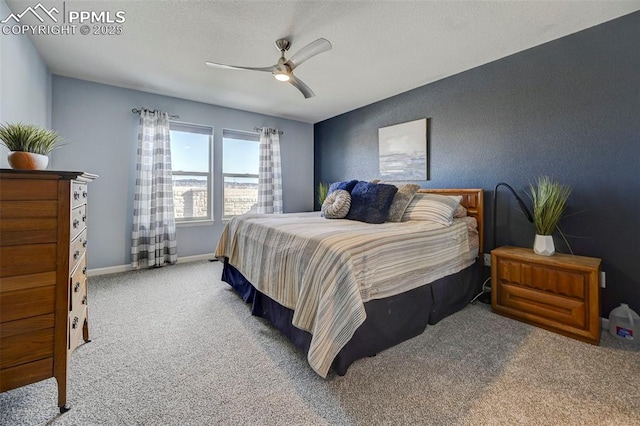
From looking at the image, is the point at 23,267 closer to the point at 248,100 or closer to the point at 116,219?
the point at 116,219

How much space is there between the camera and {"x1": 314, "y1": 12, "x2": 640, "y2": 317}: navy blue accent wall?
6.77 feet

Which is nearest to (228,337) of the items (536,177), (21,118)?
(21,118)

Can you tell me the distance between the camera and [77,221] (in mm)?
1499

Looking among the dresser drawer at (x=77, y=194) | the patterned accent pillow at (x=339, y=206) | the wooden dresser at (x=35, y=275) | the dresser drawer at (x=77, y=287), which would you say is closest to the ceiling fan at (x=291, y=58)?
the patterned accent pillow at (x=339, y=206)

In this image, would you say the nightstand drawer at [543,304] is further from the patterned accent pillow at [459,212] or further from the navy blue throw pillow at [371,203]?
the navy blue throw pillow at [371,203]

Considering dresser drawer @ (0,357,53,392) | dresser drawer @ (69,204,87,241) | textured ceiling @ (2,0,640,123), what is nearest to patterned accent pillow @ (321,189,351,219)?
textured ceiling @ (2,0,640,123)

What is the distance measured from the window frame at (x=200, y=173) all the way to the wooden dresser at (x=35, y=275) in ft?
9.17

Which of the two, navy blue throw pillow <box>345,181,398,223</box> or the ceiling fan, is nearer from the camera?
the ceiling fan

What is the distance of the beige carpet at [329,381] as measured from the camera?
128 cm

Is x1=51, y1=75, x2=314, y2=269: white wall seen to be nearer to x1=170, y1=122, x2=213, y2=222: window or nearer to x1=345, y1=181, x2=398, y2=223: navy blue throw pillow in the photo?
x1=170, y1=122, x2=213, y2=222: window

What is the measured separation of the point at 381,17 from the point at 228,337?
275 centimetres

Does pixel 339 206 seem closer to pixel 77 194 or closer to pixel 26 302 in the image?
pixel 77 194

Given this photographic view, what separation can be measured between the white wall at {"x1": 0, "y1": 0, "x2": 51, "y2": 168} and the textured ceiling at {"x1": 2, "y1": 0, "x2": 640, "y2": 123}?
16 centimetres

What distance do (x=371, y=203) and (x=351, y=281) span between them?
4.25 feet
